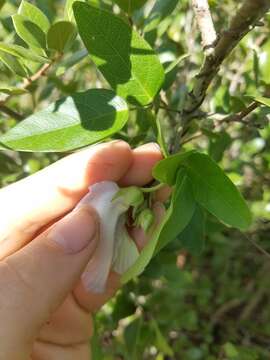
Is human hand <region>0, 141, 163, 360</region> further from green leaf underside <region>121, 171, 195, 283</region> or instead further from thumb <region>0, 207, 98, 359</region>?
green leaf underside <region>121, 171, 195, 283</region>

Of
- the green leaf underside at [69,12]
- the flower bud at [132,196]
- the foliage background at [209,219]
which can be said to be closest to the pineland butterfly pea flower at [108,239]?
the flower bud at [132,196]

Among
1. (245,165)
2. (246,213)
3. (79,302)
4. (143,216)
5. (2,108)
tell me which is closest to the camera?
(246,213)

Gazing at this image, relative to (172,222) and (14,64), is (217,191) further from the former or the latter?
(14,64)

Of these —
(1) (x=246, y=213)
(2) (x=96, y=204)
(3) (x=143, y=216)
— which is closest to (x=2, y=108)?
(2) (x=96, y=204)

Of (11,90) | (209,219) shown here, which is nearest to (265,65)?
(209,219)

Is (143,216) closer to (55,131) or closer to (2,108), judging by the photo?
(55,131)

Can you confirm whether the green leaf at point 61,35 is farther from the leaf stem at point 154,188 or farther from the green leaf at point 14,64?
the leaf stem at point 154,188
